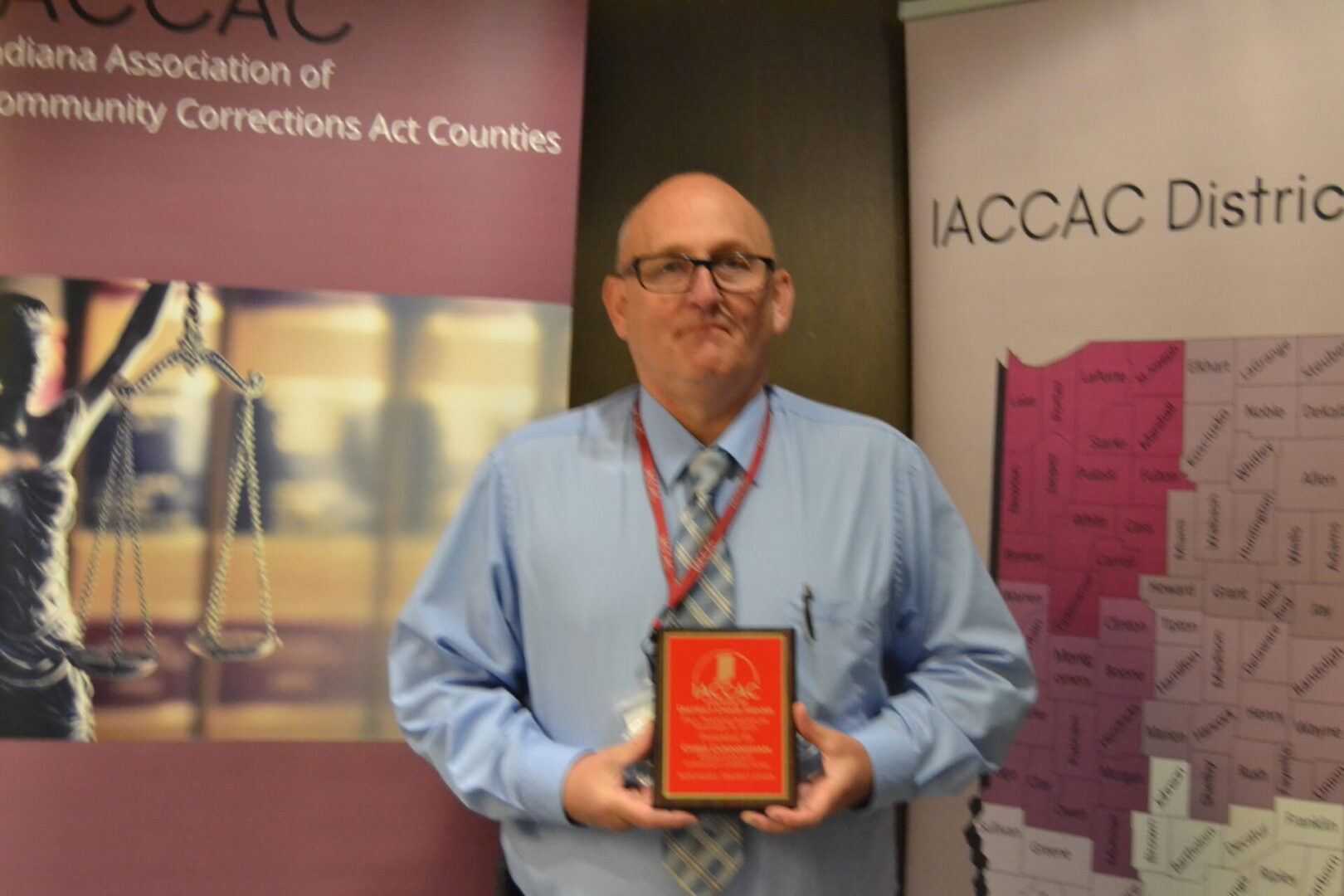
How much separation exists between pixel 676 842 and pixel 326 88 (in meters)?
1.55

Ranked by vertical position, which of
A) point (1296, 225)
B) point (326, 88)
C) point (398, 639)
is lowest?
point (398, 639)

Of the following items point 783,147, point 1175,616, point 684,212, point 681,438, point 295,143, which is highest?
point 783,147

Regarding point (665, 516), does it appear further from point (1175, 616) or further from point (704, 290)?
point (1175, 616)

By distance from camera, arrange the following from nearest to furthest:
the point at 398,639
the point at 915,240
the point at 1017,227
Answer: the point at 398,639, the point at 1017,227, the point at 915,240

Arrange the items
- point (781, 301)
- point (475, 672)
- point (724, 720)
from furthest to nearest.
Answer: point (781, 301), point (475, 672), point (724, 720)

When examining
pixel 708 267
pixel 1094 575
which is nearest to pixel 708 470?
pixel 708 267

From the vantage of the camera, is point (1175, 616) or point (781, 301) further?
point (1175, 616)

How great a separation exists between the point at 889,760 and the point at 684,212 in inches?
35.0

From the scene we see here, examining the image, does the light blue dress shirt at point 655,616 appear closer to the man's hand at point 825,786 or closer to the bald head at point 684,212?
the man's hand at point 825,786

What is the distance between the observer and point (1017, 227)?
2170 millimetres

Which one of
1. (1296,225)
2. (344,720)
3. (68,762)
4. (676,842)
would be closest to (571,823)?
(676,842)

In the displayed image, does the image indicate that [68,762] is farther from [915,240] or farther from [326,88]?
[915,240]

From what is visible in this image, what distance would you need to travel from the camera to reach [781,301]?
5.54 ft

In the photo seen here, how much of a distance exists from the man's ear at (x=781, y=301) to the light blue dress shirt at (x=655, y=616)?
0.14 m
